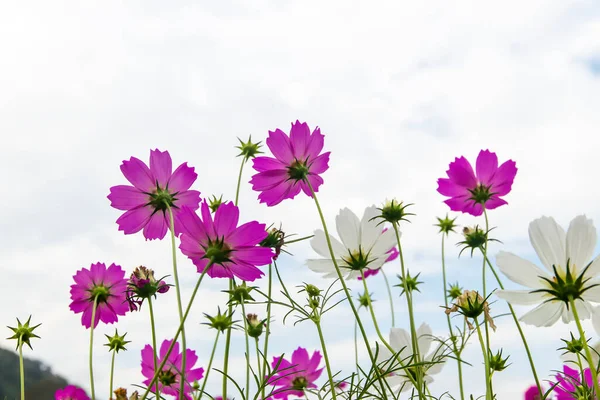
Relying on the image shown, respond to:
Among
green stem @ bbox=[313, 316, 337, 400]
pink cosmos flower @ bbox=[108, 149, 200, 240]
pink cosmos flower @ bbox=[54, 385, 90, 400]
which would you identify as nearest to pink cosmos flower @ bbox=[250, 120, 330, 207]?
pink cosmos flower @ bbox=[108, 149, 200, 240]

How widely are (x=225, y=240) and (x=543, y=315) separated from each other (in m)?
0.41

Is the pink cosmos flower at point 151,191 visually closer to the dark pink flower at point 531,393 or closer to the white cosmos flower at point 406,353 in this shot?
the white cosmos flower at point 406,353

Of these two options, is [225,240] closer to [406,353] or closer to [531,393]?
[406,353]

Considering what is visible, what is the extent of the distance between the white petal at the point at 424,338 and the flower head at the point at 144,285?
0.49 m

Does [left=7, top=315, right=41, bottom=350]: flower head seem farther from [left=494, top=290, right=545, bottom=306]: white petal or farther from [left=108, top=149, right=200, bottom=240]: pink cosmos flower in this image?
[left=494, top=290, right=545, bottom=306]: white petal

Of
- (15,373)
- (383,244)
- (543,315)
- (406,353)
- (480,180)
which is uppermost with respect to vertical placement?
(15,373)

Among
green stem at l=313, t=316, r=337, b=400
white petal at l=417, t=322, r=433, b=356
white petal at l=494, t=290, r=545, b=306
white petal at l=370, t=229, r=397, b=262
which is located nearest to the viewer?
white petal at l=494, t=290, r=545, b=306

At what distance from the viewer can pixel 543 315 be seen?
2.45 ft

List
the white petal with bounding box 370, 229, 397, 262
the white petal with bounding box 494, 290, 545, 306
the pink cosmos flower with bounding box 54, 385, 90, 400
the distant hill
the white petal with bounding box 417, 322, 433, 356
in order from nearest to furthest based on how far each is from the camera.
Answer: the white petal with bounding box 494, 290, 545, 306
the white petal with bounding box 370, 229, 397, 262
the white petal with bounding box 417, 322, 433, 356
the pink cosmos flower with bounding box 54, 385, 90, 400
the distant hill

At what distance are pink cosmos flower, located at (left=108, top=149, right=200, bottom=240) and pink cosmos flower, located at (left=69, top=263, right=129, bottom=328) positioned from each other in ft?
0.77

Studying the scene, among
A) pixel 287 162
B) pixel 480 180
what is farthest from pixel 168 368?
pixel 480 180

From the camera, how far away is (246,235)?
76cm

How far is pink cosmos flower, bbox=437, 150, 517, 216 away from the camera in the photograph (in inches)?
46.1

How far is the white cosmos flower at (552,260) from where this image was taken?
2.35 ft
